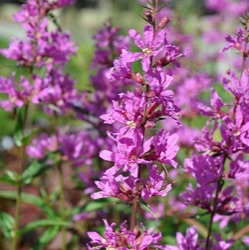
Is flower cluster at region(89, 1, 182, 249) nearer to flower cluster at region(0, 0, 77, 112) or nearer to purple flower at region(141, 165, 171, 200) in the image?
purple flower at region(141, 165, 171, 200)

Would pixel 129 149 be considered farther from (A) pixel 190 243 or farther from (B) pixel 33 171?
(B) pixel 33 171

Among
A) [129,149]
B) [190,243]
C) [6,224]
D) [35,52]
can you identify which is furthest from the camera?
[6,224]

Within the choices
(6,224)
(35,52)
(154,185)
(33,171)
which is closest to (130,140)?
(154,185)

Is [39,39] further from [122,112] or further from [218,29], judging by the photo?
[218,29]

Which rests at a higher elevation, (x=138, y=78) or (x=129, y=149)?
(x=138, y=78)

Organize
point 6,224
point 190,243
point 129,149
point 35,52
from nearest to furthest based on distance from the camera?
point 129,149, point 190,243, point 35,52, point 6,224

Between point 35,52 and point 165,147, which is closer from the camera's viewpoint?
point 165,147

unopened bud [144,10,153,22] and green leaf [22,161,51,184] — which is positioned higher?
unopened bud [144,10,153,22]

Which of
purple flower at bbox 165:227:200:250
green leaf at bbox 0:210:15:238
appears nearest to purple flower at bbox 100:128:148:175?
purple flower at bbox 165:227:200:250

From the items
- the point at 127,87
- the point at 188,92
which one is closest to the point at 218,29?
the point at 188,92

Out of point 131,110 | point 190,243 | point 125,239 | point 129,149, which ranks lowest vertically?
point 190,243

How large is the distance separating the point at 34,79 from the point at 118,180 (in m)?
0.94

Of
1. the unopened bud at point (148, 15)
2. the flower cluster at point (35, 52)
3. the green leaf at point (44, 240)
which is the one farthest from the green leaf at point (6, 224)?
the unopened bud at point (148, 15)

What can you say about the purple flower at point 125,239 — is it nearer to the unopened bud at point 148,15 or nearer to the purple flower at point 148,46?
the purple flower at point 148,46
